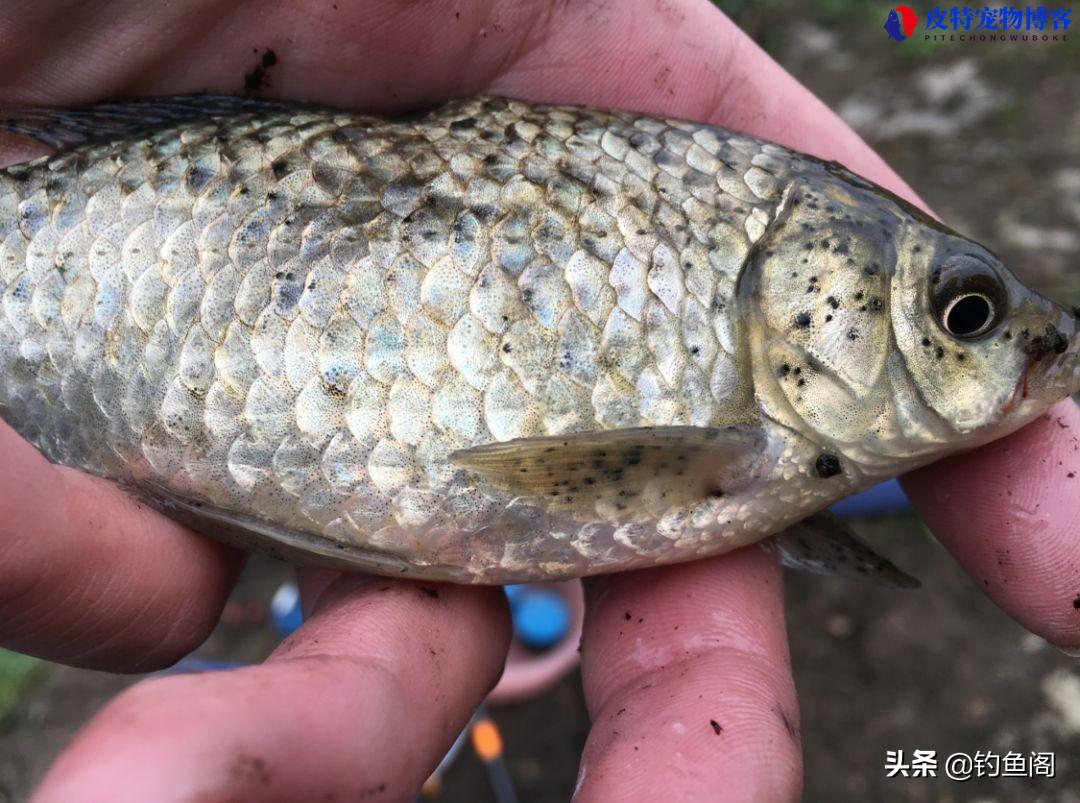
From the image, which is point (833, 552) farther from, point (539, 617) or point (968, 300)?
point (539, 617)

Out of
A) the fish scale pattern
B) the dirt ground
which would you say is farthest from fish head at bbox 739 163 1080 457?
the dirt ground

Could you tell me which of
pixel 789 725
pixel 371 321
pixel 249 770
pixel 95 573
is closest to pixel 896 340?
pixel 789 725

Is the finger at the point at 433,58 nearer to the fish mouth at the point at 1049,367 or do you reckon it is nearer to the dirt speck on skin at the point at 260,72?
the dirt speck on skin at the point at 260,72

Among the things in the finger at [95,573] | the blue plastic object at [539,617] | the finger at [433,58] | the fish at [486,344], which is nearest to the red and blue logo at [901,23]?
the finger at [433,58]

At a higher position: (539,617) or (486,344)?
(486,344)

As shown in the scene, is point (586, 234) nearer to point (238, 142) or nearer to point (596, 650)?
point (238, 142)

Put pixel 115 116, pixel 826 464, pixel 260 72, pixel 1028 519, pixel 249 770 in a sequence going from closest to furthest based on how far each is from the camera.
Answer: pixel 249 770 < pixel 826 464 < pixel 1028 519 < pixel 115 116 < pixel 260 72

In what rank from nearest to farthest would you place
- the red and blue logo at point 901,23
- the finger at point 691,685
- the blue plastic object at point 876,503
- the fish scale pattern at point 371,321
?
the finger at point 691,685
the fish scale pattern at point 371,321
the blue plastic object at point 876,503
the red and blue logo at point 901,23
